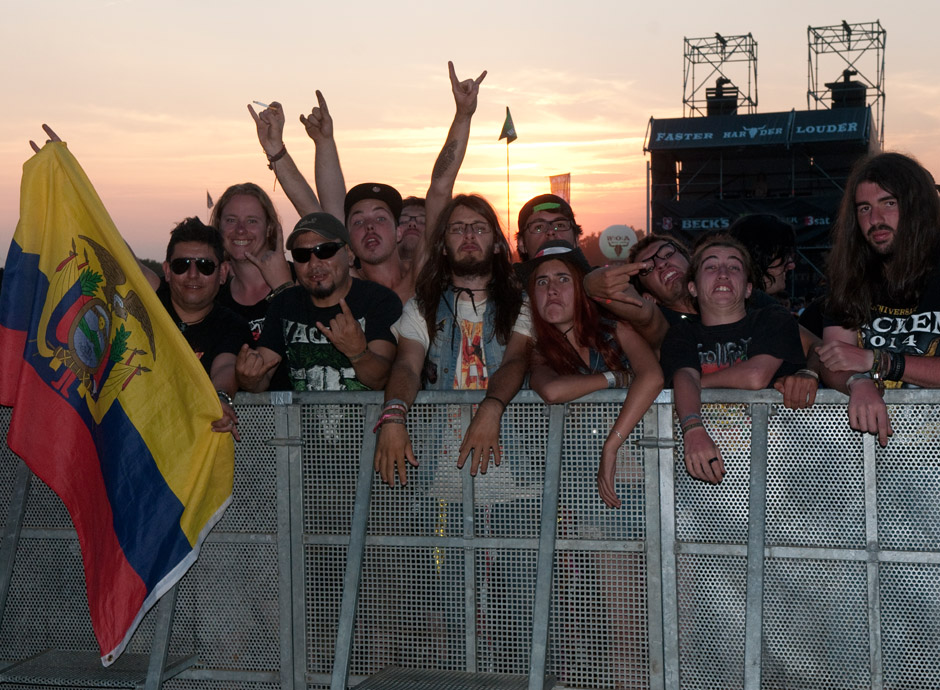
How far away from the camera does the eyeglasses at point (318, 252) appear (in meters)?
4.73

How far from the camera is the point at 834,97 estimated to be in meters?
45.0

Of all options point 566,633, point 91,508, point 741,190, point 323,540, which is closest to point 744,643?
point 566,633

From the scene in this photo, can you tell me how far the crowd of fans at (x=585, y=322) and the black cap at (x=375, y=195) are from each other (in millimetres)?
602

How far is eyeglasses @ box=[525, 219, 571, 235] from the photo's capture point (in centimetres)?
551

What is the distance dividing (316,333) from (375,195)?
135 cm

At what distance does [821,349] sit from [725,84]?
1802 inches

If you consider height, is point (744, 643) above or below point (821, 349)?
below

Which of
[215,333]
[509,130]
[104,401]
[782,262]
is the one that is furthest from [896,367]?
[509,130]

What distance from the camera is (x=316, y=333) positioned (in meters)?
4.68

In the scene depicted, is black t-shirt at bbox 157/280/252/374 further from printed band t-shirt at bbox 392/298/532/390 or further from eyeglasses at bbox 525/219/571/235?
eyeglasses at bbox 525/219/571/235

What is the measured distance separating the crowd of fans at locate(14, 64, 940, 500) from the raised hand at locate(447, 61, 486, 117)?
879 mm

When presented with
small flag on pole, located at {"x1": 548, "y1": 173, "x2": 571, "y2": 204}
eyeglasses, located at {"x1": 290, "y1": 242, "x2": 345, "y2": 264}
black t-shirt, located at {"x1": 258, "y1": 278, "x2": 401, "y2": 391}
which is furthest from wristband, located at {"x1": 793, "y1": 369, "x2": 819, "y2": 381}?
small flag on pole, located at {"x1": 548, "y1": 173, "x2": 571, "y2": 204}

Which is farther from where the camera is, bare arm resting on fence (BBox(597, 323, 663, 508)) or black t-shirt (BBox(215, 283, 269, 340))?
black t-shirt (BBox(215, 283, 269, 340))

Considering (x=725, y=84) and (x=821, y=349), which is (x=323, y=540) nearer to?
(x=821, y=349)
